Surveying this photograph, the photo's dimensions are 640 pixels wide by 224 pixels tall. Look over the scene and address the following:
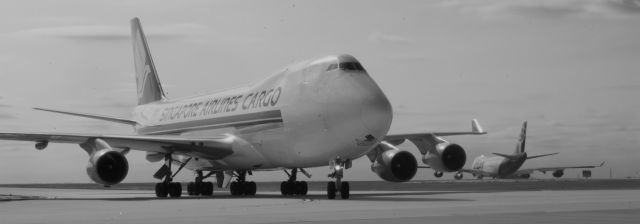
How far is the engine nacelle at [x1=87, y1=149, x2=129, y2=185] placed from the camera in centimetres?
2778

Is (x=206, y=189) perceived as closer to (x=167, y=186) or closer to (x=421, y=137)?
(x=167, y=186)

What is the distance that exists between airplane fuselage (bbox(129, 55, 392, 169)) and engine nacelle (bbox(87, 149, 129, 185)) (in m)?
4.31

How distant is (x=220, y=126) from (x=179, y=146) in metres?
1.74

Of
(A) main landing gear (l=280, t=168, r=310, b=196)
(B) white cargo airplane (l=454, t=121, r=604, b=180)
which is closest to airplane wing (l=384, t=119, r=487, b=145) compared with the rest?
(A) main landing gear (l=280, t=168, r=310, b=196)

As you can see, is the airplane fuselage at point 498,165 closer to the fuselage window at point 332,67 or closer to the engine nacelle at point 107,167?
the fuselage window at point 332,67

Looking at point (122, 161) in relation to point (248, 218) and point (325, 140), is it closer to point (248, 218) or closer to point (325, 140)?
point (325, 140)

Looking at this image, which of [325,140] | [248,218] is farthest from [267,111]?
[248,218]

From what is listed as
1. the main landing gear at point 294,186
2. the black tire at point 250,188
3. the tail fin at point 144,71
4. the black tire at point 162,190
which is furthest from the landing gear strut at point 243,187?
the tail fin at point 144,71

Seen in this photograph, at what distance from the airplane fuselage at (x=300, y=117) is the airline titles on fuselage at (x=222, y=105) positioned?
0.05m

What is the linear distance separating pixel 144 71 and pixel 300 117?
17932 mm

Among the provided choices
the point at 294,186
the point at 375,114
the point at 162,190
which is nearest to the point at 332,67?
the point at 375,114

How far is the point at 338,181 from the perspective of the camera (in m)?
25.8

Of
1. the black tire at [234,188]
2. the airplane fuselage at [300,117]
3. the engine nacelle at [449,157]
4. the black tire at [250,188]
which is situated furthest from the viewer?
the black tire at [250,188]

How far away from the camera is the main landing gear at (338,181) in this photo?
2559 centimetres
